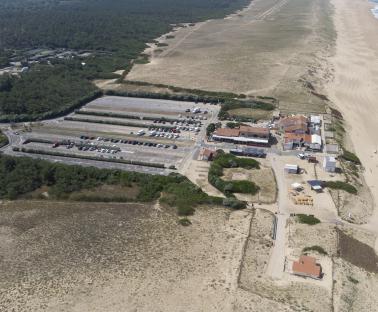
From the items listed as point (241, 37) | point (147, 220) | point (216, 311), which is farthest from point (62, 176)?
point (241, 37)

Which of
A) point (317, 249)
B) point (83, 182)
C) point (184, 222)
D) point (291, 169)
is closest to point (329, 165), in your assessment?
point (291, 169)

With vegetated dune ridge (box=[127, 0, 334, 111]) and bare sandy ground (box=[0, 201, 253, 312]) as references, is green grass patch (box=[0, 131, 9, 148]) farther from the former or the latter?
vegetated dune ridge (box=[127, 0, 334, 111])

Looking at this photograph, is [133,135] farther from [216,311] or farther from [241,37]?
[241,37]

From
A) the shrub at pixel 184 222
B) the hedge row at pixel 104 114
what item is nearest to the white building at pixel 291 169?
the shrub at pixel 184 222

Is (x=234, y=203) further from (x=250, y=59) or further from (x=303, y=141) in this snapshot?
(x=250, y=59)

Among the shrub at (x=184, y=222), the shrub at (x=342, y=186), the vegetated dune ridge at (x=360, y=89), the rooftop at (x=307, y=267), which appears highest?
the rooftop at (x=307, y=267)

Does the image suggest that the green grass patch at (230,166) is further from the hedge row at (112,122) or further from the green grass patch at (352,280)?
the green grass patch at (352,280)
